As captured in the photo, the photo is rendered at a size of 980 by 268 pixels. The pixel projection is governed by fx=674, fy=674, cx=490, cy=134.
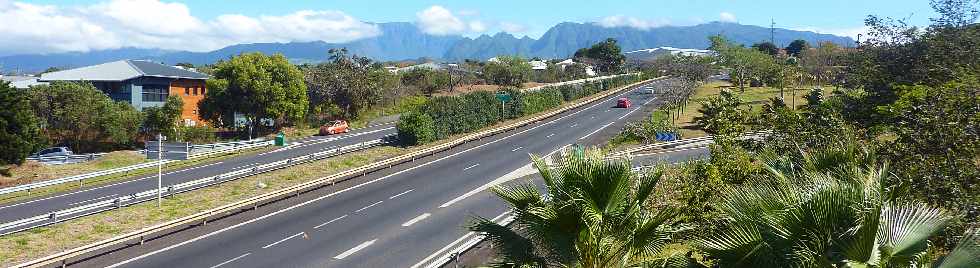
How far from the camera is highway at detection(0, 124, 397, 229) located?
1139 inches

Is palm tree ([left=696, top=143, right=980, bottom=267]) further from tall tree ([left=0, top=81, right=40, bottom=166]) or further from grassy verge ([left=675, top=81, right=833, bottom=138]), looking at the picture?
tall tree ([left=0, top=81, right=40, bottom=166])

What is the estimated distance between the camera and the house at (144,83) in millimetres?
60969

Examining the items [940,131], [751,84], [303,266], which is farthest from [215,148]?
[751,84]

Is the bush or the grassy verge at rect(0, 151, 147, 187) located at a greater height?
the bush

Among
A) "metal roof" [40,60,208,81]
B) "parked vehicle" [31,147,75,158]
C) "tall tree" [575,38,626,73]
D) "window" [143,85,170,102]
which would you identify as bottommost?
"parked vehicle" [31,147,75,158]

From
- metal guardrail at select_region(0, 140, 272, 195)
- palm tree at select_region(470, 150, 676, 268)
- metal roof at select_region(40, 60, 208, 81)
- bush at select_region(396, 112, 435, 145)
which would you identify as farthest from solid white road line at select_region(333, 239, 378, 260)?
metal roof at select_region(40, 60, 208, 81)

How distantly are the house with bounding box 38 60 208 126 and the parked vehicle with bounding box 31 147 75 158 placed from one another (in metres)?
15.0

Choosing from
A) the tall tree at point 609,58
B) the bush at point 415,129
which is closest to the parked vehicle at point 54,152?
the bush at point 415,129

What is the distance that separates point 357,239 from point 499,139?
27618 millimetres

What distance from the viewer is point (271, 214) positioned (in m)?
27.9

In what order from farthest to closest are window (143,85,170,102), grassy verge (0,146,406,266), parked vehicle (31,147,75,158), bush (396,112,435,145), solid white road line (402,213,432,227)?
window (143,85,170,102), bush (396,112,435,145), parked vehicle (31,147,75,158), solid white road line (402,213,432,227), grassy verge (0,146,406,266)

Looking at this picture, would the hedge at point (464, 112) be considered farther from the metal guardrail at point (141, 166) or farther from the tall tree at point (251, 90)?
the tall tree at point (251, 90)

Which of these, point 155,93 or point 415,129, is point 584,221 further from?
point 155,93

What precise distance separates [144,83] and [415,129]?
30685 mm
